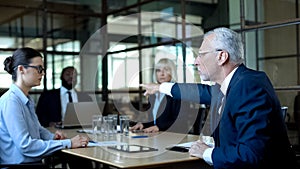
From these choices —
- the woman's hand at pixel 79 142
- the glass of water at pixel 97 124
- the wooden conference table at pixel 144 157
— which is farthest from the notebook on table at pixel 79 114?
the woman's hand at pixel 79 142

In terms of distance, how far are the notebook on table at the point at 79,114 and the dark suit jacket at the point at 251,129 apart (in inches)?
87.5

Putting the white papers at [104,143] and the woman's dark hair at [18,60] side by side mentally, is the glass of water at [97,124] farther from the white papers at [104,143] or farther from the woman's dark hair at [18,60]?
the woman's dark hair at [18,60]

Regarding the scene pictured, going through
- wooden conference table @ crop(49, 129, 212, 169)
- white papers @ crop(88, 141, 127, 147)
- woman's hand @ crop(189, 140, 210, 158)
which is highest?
woman's hand @ crop(189, 140, 210, 158)

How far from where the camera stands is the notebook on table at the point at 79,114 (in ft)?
12.2

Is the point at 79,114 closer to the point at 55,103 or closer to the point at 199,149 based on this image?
the point at 55,103

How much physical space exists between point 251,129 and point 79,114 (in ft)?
8.12

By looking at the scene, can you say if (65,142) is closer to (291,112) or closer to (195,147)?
(195,147)

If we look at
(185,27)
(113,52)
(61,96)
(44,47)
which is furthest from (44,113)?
(185,27)

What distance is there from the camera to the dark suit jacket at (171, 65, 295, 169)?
150cm

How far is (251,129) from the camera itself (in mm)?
1501

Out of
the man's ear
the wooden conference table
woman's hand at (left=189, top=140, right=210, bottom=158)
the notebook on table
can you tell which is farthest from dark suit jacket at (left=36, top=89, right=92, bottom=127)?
the man's ear

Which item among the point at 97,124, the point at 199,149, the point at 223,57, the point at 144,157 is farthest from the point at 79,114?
the point at 223,57

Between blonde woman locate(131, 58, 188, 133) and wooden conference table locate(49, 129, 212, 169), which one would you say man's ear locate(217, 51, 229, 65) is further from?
blonde woman locate(131, 58, 188, 133)

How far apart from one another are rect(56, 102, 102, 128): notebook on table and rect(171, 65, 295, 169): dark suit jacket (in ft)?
7.29
